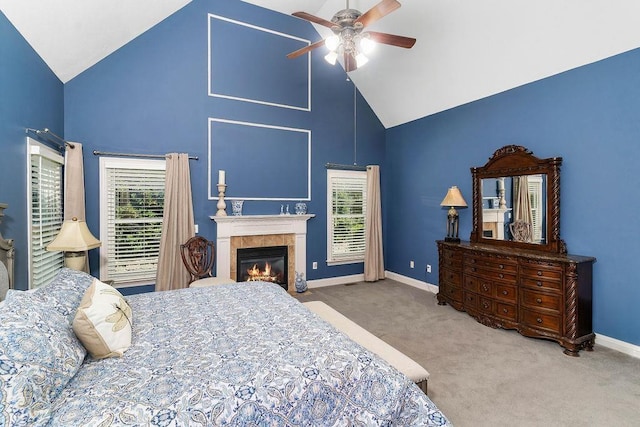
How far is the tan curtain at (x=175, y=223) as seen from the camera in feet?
14.0

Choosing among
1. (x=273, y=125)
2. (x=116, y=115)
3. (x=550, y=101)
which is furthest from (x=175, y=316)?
(x=550, y=101)

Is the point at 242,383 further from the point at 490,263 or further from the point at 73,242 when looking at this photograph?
the point at 490,263

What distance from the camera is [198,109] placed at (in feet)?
15.0

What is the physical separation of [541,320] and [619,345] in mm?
698

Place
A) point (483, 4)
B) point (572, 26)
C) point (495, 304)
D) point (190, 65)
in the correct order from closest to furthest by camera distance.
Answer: point (572, 26)
point (483, 4)
point (495, 304)
point (190, 65)

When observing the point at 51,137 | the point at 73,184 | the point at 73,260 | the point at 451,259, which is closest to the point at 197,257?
the point at 73,260

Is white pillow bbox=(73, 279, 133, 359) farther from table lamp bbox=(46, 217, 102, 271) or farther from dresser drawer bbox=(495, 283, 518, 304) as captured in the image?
dresser drawer bbox=(495, 283, 518, 304)

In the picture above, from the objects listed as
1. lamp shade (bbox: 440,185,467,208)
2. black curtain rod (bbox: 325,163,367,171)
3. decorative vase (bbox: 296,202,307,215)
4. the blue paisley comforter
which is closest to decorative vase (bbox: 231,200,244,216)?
decorative vase (bbox: 296,202,307,215)

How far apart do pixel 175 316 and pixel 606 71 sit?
4.48 m

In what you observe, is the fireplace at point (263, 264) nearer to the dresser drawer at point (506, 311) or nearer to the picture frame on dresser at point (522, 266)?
the picture frame on dresser at point (522, 266)

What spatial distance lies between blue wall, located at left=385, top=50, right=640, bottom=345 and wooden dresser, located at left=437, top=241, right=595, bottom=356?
218mm

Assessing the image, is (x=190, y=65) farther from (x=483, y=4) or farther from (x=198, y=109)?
(x=483, y=4)

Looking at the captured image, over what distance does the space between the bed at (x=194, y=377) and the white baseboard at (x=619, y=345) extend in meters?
2.81

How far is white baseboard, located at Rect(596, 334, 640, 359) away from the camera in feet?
9.98
